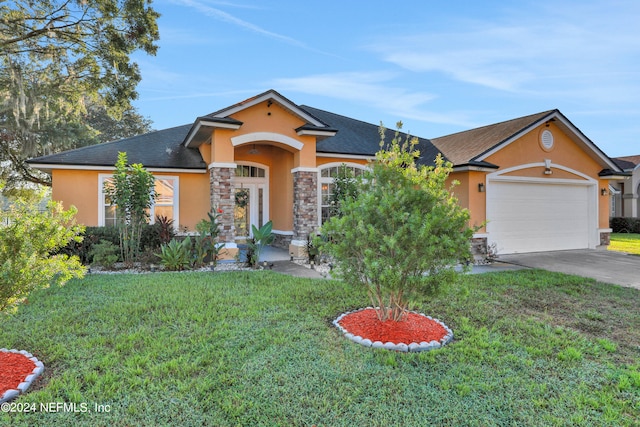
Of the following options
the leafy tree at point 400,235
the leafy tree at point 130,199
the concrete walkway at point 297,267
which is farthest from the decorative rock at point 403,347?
the leafy tree at point 130,199

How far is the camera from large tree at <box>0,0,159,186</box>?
11555 mm

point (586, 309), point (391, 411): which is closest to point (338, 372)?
point (391, 411)

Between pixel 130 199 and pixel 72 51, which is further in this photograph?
pixel 72 51

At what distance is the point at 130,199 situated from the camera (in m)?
9.40

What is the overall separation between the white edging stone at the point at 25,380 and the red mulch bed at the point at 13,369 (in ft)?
0.10

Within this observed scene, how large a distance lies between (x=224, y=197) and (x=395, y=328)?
7064 mm

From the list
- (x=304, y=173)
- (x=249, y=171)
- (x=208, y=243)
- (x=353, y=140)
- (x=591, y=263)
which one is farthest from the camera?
(x=353, y=140)

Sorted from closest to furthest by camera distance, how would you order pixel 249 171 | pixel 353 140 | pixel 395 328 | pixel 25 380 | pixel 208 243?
pixel 25 380 < pixel 395 328 < pixel 208 243 < pixel 249 171 < pixel 353 140

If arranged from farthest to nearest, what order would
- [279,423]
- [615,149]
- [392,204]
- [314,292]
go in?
[615,149] < [314,292] < [392,204] < [279,423]

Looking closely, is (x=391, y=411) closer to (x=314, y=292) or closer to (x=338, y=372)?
(x=338, y=372)

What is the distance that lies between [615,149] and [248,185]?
31.2 metres

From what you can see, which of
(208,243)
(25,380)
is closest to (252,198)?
(208,243)

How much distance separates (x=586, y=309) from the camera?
6.16 metres

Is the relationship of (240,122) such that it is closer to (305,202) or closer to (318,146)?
(305,202)
